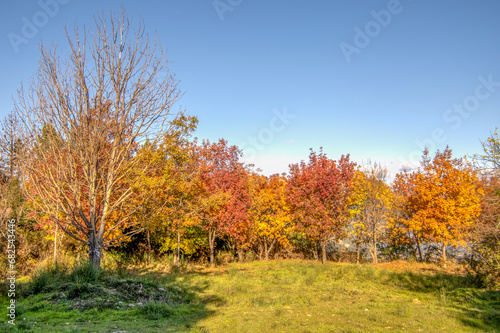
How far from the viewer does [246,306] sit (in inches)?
383

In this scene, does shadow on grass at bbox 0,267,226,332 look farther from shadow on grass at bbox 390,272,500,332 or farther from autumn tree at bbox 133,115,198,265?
shadow on grass at bbox 390,272,500,332

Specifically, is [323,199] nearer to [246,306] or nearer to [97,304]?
[246,306]

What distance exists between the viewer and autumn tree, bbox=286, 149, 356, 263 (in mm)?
19109

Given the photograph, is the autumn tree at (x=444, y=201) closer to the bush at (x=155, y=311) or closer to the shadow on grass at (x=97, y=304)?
the shadow on grass at (x=97, y=304)

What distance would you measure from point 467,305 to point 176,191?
14.1m

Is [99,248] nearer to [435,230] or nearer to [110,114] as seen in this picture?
[110,114]

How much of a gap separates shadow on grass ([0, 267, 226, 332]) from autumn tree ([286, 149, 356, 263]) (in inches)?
403

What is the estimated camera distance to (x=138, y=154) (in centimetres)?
1004

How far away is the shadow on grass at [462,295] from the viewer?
26.1 ft

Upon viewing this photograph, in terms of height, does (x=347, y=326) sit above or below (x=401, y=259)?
above

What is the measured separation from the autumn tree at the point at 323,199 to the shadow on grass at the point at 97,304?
10.2 m

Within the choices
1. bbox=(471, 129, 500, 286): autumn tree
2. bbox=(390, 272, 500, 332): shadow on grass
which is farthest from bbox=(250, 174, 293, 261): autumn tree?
bbox=(471, 129, 500, 286): autumn tree

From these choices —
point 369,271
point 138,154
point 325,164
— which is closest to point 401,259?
point 369,271

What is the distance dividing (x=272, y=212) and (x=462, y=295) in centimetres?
1375
